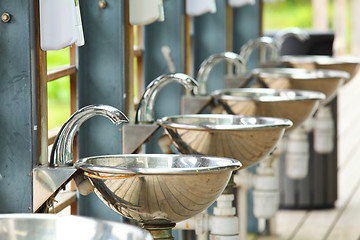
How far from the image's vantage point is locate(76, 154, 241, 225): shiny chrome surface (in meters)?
1.51

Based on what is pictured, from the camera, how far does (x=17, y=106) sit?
5.47ft

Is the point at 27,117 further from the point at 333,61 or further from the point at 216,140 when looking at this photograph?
the point at 333,61

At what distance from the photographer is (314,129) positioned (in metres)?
4.09

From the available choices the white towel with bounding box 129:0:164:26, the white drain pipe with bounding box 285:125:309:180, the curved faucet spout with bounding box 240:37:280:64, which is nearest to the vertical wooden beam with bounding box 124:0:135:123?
the white towel with bounding box 129:0:164:26

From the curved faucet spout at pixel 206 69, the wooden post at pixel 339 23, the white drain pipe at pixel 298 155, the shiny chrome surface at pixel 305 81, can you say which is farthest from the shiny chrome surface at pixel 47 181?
the wooden post at pixel 339 23

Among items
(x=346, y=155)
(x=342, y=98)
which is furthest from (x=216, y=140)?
(x=342, y=98)

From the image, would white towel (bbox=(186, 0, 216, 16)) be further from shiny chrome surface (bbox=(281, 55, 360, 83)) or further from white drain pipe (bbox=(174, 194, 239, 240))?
shiny chrome surface (bbox=(281, 55, 360, 83))

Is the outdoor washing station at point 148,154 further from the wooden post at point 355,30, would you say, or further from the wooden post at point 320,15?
the wooden post at point 355,30

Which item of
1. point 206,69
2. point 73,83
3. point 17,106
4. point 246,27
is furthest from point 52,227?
point 246,27

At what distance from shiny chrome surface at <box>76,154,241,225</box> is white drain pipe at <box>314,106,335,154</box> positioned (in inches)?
91.0

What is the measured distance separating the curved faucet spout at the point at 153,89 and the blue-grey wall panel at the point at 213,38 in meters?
1.48

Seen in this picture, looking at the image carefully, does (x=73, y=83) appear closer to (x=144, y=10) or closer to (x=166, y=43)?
(x=144, y=10)

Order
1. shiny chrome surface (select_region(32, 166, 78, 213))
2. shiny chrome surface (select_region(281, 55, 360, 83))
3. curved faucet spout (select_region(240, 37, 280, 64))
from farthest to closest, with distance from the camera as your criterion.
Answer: shiny chrome surface (select_region(281, 55, 360, 83))
curved faucet spout (select_region(240, 37, 280, 64))
shiny chrome surface (select_region(32, 166, 78, 213))

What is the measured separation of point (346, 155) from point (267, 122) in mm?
3632
